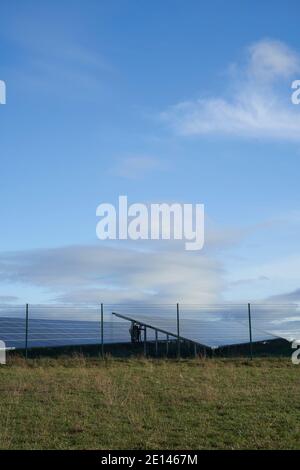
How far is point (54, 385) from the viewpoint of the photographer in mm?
14602

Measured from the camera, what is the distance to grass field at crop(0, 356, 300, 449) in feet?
27.5

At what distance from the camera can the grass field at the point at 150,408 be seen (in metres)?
8.39

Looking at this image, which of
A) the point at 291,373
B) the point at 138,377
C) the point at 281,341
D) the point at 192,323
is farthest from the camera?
the point at 281,341

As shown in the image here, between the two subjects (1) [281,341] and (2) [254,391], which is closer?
(2) [254,391]

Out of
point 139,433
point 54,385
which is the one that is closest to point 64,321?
point 54,385

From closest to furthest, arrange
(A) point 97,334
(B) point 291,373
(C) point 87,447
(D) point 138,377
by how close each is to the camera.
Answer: (C) point 87,447 < (D) point 138,377 < (B) point 291,373 < (A) point 97,334

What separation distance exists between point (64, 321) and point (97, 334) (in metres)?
4.15

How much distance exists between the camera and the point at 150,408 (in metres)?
11.0

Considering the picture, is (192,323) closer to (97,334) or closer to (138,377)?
(97,334)
